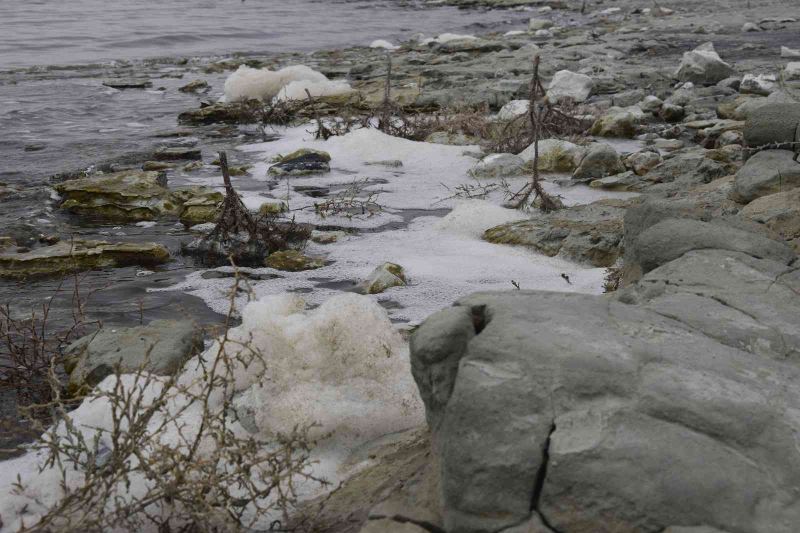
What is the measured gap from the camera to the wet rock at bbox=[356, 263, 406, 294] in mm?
5016

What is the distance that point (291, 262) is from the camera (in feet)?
18.1

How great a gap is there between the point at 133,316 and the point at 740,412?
3.53 meters

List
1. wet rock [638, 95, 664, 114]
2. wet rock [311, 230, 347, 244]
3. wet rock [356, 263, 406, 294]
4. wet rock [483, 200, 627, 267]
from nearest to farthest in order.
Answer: wet rock [356, 263, 406, 294], wet rock [483, 200, 627, 267], wet rock [311, 230, 347, 244], wet rock [638, 95, 664, 114]

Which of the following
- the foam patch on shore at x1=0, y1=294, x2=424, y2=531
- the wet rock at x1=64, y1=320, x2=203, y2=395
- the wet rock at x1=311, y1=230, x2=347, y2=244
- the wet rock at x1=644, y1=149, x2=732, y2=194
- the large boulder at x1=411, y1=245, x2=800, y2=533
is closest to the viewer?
the large boulder at x1=411, y1=245, x2=800, y2=533

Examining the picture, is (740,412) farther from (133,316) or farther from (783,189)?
(133,316)

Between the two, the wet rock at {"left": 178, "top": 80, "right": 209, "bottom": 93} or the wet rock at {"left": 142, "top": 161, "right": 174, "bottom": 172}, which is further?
the wet rock at {"left": 178, "top": 80, "right": 209, "bottom": 93}

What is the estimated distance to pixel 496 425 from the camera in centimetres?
209

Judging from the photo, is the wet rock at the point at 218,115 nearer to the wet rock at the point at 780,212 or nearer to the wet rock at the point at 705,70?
the wet rock at the point at 705,70

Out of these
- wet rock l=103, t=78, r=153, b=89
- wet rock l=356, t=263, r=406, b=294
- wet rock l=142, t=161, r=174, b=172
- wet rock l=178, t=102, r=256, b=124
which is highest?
wet rock l=356, t=263, r=406, b=294

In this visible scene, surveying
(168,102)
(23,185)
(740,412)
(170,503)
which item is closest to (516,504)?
(740,412)

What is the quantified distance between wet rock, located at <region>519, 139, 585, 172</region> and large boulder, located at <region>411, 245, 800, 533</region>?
→ 497 centimetres

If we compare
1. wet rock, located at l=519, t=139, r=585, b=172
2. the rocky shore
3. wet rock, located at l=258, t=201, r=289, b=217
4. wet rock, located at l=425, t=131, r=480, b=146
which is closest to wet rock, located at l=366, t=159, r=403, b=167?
the rocky shore

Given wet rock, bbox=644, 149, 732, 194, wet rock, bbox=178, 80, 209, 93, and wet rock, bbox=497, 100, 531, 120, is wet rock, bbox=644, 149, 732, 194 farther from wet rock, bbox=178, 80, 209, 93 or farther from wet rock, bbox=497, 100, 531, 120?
wet rock, bbox=178, 80, 209, 93

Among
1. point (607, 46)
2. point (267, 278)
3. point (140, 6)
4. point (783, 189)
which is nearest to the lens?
point (783, 189)
